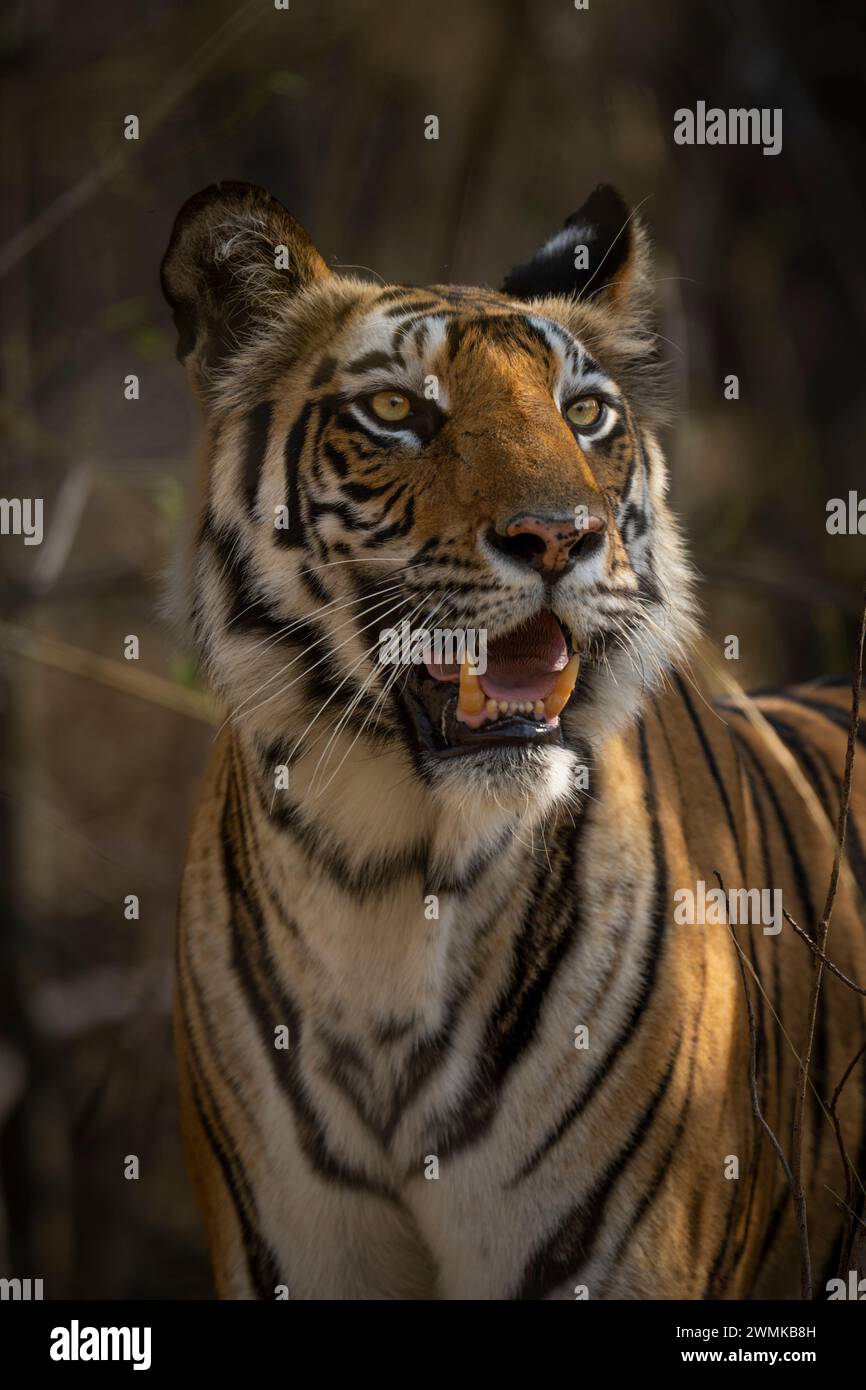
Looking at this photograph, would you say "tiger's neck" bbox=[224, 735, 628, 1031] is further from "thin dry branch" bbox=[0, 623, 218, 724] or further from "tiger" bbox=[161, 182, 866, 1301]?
"thin dry branch" bbox=[0, 623, 218, 724]

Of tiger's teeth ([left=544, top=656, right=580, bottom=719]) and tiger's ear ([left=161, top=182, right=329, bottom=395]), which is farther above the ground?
tiger's ear ([left=161, top=182, right=329, bottom=395])

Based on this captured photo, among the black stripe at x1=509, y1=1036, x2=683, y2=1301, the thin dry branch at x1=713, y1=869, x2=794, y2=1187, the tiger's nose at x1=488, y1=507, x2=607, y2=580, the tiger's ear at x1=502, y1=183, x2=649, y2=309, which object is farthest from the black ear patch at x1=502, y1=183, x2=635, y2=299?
the black stripe at x1=509, y1=1036, x2=683, y2=1301

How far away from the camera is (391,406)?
1.82 meters

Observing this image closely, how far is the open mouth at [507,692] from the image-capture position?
1713 millimetres

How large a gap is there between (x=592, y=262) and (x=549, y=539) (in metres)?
0.67

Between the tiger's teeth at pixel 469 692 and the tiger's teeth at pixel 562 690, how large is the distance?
0.28 feet

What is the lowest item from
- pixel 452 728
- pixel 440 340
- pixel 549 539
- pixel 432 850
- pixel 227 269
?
pixel 432 850

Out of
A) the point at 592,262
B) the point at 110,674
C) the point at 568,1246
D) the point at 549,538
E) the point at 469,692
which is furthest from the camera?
the point at 110,674

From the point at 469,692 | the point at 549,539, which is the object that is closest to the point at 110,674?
the point at 469,692

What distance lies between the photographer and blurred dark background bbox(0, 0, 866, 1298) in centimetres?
300

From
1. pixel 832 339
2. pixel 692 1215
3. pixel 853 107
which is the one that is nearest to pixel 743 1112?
pixel 692 1215

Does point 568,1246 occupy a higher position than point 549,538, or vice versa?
point 549,538

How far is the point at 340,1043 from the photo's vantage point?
1.88m

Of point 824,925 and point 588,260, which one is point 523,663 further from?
point 588,260
